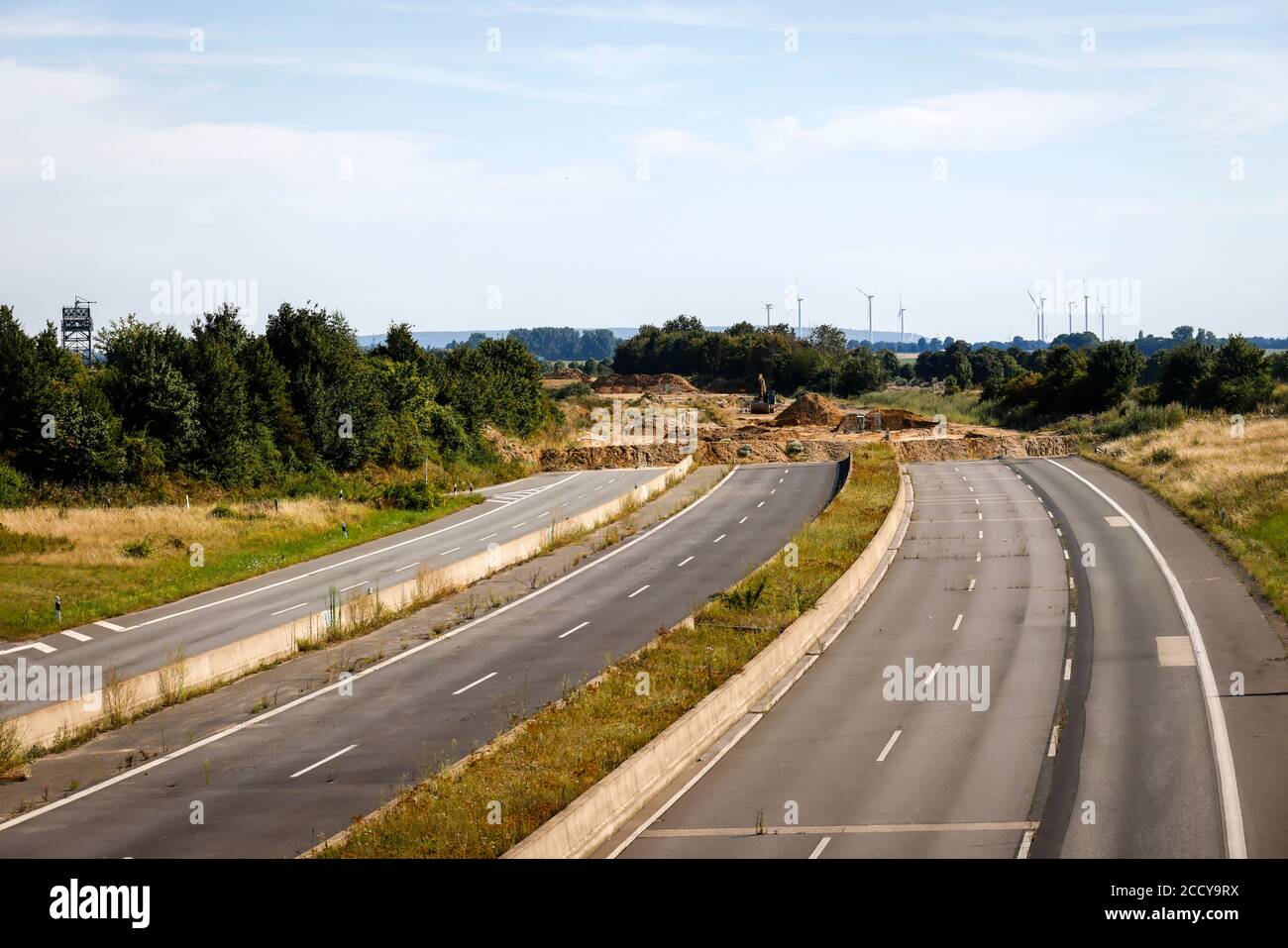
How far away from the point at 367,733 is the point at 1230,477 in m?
46.9

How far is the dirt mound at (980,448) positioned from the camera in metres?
84.0

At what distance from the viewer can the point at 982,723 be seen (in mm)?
24875

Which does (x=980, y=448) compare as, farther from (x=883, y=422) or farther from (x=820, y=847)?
(x=820, y=847)

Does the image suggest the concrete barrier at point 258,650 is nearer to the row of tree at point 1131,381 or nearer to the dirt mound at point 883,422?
the dirt mound at point 883,422

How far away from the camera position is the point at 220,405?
194 feet

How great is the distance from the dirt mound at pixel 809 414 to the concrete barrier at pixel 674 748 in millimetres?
66730

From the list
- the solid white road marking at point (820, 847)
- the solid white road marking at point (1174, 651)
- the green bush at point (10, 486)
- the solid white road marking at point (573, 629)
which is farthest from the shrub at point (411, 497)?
the solid white road marking at point (820, 847)

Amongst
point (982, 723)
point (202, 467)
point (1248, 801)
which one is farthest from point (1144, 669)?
point (202, 467)

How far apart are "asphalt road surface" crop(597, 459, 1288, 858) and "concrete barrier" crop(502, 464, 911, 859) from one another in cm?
33

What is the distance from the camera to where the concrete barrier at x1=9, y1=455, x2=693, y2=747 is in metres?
25.8

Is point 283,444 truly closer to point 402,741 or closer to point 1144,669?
point 402,741

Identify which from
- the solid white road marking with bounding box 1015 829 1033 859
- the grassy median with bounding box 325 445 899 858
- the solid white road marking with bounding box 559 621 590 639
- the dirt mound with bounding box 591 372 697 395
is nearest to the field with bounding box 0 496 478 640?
the solid white road marking with bounding box 559 621 590 639

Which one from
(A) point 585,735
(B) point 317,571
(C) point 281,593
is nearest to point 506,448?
(B) point 317,571
